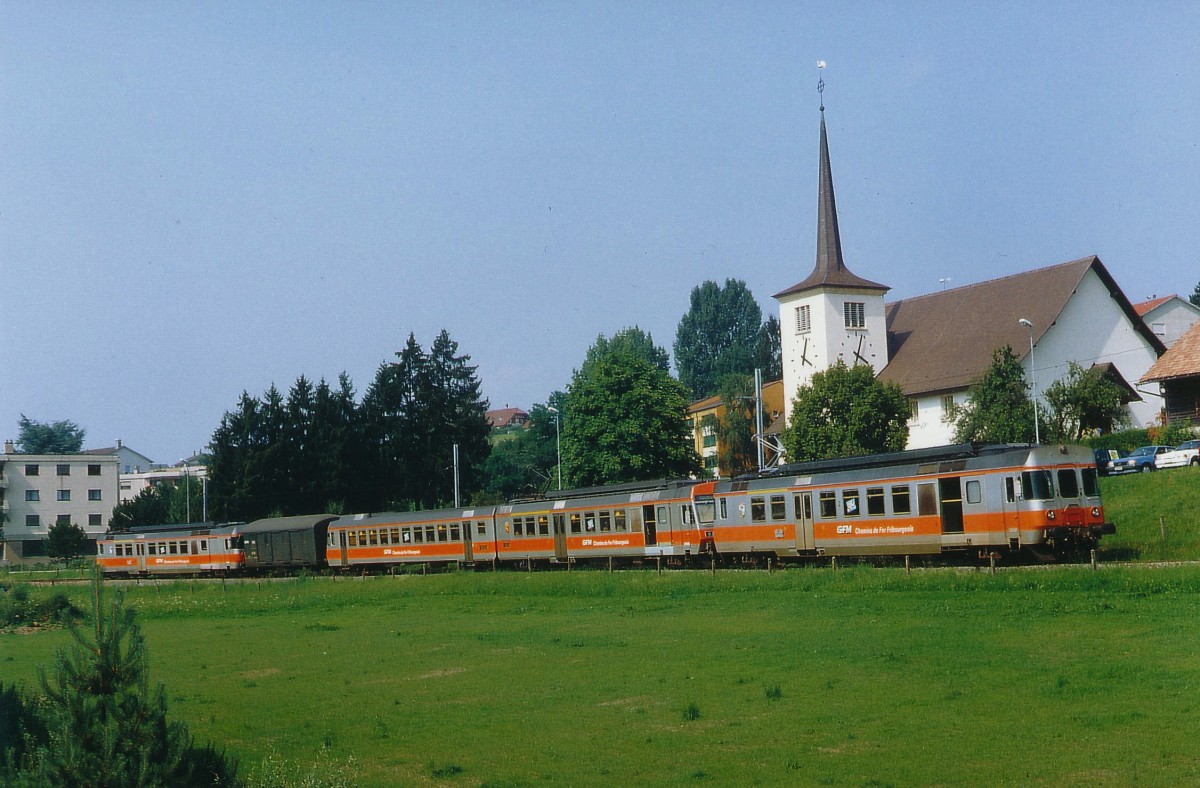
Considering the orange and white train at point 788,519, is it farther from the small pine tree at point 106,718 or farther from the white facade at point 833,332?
the white facade at point 833,332

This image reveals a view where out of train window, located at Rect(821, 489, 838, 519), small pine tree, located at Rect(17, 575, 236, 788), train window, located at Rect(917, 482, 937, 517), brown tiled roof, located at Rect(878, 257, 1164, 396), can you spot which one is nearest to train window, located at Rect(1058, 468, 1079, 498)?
train window, located at Rect(917, 482, 937, 517)

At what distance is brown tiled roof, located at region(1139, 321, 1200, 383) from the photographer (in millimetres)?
53031

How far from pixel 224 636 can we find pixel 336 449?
55.8 metres

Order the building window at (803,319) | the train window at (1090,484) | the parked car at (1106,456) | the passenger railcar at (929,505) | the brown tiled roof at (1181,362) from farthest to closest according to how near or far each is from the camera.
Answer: the building window at (803,319)
the brown tiled roof at (1181,362)
the parked car at (1106,456)
the train window at (1090,484)
the passenger railcar at (929,505)

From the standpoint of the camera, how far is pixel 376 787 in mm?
12523

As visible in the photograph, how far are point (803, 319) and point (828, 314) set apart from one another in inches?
102

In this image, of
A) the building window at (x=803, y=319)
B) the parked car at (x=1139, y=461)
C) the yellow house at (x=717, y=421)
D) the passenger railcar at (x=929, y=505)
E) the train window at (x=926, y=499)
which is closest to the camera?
the passenger railcar at (x=929, y=505)

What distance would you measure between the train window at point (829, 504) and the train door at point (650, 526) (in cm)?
905

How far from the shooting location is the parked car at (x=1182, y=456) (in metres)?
48.1

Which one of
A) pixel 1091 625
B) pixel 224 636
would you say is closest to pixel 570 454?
pixel 224 636

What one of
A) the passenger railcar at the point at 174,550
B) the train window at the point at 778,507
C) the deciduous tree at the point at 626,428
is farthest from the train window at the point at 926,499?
the passenger railcar at the point at 174,550

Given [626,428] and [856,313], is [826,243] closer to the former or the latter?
[856,313]

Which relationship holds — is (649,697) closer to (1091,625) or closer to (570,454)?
(1091,625)

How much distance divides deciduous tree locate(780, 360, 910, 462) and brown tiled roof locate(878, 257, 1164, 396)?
640cm
